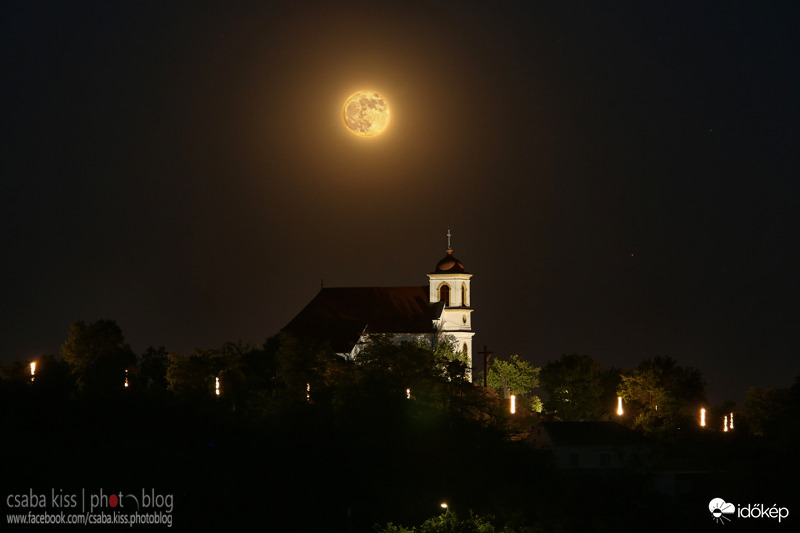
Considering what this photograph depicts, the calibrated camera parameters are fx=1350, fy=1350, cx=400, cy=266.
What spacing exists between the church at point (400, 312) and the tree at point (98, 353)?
1888 centimetres

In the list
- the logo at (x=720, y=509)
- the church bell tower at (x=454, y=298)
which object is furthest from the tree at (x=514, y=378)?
the logo at (x=720, y=509)

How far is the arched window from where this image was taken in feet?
443

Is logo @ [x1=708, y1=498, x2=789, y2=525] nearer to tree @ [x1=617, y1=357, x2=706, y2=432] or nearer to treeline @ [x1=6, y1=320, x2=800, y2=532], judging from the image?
treeline @ [x1=6, y1=320, x2=800, y2=532]

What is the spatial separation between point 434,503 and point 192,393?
25908 millimetres

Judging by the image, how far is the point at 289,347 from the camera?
96938mm

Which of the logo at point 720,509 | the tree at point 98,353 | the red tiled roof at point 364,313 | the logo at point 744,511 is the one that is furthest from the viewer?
the red tiled roof at point 364,313

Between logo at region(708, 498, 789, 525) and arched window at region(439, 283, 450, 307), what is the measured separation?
65975 millimetres

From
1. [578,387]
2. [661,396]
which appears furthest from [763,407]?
[578,387]

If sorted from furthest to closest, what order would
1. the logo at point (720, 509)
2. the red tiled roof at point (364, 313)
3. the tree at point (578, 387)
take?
the red tiled roof at point (364, 313)
the tree at point (578, 387)
the logo at point (720, 509)

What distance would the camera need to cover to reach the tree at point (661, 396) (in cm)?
9975

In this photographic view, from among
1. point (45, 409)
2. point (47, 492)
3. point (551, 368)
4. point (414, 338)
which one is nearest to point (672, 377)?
point (551, 368)

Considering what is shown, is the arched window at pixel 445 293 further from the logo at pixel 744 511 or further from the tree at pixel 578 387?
the logo at pixel 744 511

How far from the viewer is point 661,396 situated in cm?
10131

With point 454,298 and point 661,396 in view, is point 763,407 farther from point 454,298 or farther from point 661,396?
point 454,298
